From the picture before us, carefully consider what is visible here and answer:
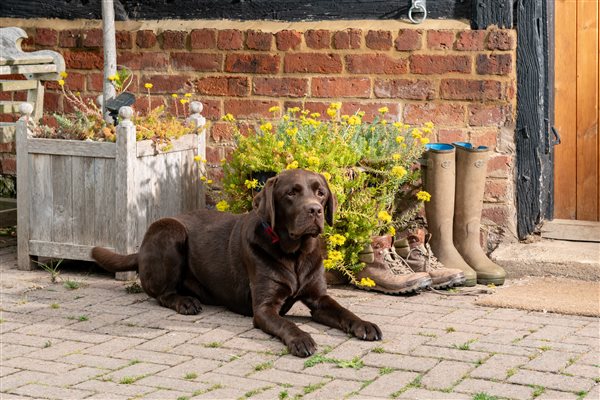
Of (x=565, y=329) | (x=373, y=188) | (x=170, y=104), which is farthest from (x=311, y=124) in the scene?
(x=565, y=329)

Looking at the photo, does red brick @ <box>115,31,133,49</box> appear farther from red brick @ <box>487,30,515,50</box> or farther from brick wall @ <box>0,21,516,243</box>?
red brick @ <box>487,30,515,50</box>

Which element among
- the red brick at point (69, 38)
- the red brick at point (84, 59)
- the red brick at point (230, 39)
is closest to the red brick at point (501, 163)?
the red brick at point (230, 39)

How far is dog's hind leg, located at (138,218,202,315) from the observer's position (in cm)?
592

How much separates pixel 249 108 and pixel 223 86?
246mm

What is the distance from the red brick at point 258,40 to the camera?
729cm

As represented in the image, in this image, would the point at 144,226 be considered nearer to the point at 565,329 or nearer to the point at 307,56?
the point at 307,56

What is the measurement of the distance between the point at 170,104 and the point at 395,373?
3.63 m

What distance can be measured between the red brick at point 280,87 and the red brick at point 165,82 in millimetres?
546

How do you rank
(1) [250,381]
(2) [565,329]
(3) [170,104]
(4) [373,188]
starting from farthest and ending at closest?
(3) [170,104], (4) [373,188], (2) [565,329], (1) [250,381]

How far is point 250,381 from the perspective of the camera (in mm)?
4496

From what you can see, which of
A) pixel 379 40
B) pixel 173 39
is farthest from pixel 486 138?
pixel 173 39

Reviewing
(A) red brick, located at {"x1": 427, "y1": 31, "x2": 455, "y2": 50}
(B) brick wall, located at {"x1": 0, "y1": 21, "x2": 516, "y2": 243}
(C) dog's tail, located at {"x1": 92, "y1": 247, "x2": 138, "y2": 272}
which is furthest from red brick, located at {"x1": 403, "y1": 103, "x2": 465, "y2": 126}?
(C) dog's tail, located at {"x1": 92, "y1": 247, "x2": 138, "y2": 272}

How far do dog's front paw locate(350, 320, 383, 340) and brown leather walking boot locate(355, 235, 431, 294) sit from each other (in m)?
0.99

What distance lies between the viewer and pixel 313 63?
719cm
